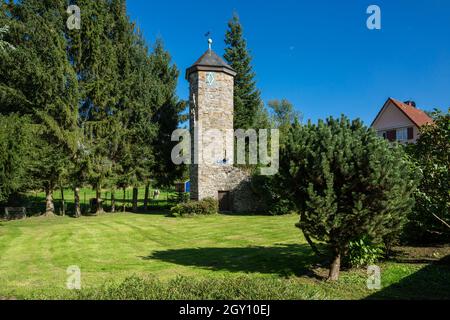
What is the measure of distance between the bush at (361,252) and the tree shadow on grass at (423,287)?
104 centimetres

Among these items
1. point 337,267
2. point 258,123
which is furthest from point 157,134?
point 337,267

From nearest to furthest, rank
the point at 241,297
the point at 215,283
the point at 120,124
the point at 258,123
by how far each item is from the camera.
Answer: the point at 241,297
the point at 215,283
the point at 120,124
the point at 258,123

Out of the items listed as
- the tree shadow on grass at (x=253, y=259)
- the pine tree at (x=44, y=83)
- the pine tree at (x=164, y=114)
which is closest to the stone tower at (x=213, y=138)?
the pine tree at (x=164, y=114)

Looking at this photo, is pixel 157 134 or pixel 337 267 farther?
pixel 157 134

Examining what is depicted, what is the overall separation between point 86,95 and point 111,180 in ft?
24.0

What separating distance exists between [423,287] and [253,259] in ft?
16.3

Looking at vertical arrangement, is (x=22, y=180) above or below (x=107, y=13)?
below

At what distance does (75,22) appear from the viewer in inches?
1016

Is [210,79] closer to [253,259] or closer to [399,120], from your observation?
[253,259]

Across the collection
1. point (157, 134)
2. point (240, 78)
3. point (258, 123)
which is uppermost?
point (240, 78)

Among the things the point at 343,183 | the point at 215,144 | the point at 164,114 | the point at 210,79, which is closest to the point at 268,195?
the point at 215,144

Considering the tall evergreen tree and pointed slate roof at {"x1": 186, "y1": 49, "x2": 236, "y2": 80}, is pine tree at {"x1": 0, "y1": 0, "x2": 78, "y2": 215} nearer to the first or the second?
the tall evergreen tree

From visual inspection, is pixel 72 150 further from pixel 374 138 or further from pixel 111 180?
pixel 374 138

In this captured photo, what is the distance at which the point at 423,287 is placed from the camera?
7.82m
